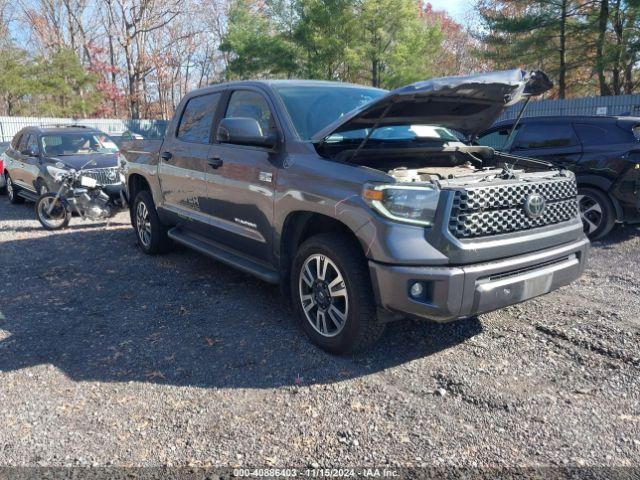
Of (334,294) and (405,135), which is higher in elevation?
(405,135)

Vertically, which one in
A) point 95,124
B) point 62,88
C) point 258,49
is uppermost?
point 258,49

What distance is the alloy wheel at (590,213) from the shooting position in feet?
23.0

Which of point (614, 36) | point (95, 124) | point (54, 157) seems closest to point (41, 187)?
point (54, 157)

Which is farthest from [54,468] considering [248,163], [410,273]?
[248,163]

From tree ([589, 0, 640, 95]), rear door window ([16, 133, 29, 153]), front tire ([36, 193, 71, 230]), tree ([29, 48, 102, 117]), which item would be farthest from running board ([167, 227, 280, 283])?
tree ([29, 48, 102, 117])

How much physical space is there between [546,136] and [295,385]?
238 inches

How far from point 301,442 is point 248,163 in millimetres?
2402

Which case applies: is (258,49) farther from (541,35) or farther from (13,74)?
(541,35)

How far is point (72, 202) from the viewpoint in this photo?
345 inches

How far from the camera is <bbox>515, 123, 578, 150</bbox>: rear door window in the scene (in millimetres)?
7457

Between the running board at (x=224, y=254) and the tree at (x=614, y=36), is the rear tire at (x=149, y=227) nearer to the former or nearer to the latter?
the running board at (x=224, y=254)

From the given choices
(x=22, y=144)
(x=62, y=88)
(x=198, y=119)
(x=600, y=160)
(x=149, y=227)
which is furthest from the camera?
(x=62, y=88)

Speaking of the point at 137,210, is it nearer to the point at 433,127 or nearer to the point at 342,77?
the point at 433,127

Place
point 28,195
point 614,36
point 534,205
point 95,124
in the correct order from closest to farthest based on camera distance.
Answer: point 534,205, point 28,195, point 614,36, point 95,124
